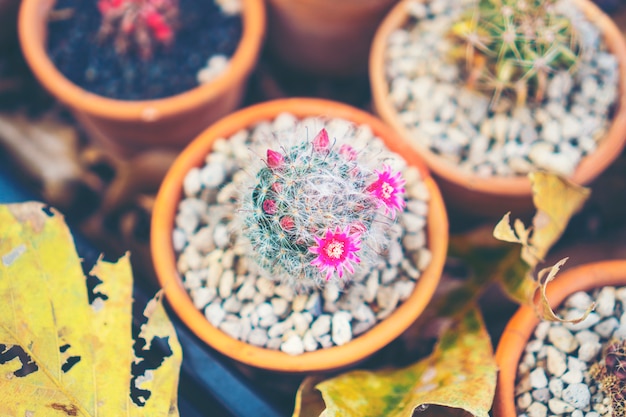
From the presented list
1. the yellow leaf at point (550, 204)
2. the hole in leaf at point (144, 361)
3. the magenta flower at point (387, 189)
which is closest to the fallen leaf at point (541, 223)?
the yellow leaf at point (550, 204)

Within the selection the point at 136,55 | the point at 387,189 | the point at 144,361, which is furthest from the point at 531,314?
the point at 136,55

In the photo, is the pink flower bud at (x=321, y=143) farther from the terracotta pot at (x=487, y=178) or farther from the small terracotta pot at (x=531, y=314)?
the small terracotta pot at (x=531, y=314)

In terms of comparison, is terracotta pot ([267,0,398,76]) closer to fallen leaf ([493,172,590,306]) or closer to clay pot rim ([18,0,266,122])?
clay pot rim ([18,0,266,122])

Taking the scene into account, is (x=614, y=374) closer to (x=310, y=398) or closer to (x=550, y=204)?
(x=550, y=204)

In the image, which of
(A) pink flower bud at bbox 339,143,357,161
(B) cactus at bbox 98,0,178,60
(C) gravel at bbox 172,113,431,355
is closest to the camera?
(A) pink flower bud at bbox 339,143,357,161

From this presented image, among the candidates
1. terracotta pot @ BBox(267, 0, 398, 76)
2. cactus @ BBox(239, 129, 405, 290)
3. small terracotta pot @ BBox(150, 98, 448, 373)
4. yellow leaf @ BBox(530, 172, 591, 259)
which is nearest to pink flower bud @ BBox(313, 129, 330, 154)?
cactus @ BBox(239, 129, 405, 290)

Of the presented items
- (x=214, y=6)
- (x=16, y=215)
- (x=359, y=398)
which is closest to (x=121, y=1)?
(x=214, y=6)

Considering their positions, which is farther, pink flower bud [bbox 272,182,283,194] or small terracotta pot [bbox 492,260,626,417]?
small terracotta pot [bbox 492,260,626,417]
